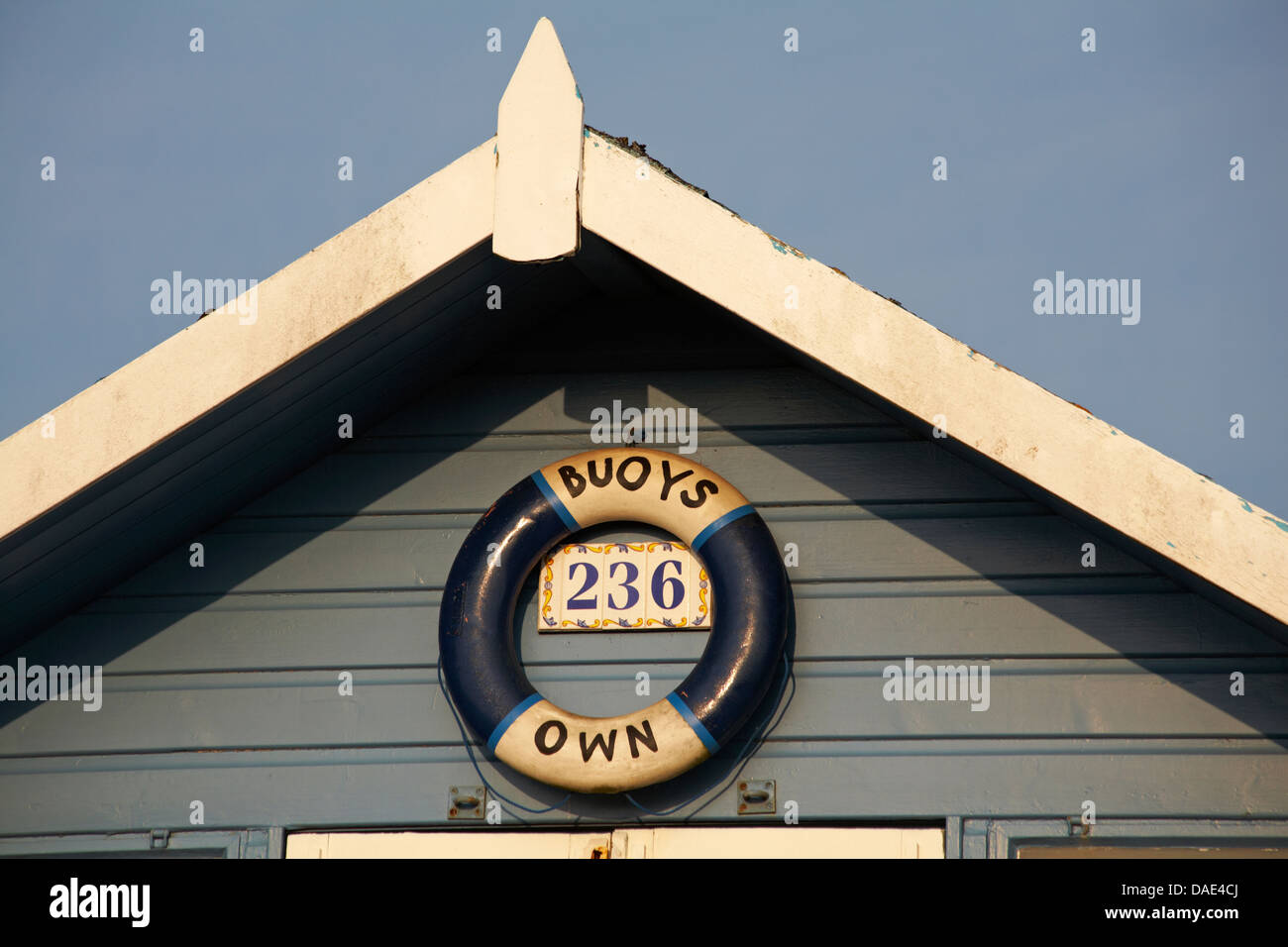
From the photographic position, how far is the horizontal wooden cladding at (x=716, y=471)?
4422mm

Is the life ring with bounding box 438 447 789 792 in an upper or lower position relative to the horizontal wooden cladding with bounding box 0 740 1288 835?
upper

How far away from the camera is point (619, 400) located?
4660 mm

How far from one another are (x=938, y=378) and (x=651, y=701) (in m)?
1.23

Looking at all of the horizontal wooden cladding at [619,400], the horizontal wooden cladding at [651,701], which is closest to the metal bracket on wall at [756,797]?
the horizontal wooden cladding at [651,701]

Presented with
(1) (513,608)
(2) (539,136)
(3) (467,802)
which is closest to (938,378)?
(2) (539,136)

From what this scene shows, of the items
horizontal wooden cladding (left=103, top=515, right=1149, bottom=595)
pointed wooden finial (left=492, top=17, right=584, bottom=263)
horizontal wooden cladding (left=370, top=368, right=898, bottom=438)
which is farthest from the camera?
horizontal wooden cladding (left=370, top=368, right=898, bottom=438)

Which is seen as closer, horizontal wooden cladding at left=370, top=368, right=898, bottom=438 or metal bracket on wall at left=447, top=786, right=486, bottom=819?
metal bracket on wall at left=447, top=786, right=486, bottom=819

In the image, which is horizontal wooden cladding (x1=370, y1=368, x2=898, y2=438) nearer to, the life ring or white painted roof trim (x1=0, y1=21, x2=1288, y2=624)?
the life ring

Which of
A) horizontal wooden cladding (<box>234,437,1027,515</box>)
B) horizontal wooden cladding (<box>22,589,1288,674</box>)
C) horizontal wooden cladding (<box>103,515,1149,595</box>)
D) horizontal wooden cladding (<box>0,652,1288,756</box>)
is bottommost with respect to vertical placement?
horizontal wooden cladding (<box>0,652,1288,756</box>)

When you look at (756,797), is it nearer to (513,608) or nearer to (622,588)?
(622,588)

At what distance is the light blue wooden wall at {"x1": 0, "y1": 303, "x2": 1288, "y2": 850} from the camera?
13.6ft

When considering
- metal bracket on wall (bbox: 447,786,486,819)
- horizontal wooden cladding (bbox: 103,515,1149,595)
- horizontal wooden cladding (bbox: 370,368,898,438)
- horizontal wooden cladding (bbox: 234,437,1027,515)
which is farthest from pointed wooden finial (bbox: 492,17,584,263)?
metal bracket on wall (bbox: 447,786,486,819)

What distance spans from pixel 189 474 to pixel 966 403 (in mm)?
2137

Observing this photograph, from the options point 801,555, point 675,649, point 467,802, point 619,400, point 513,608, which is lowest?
point 467,802
